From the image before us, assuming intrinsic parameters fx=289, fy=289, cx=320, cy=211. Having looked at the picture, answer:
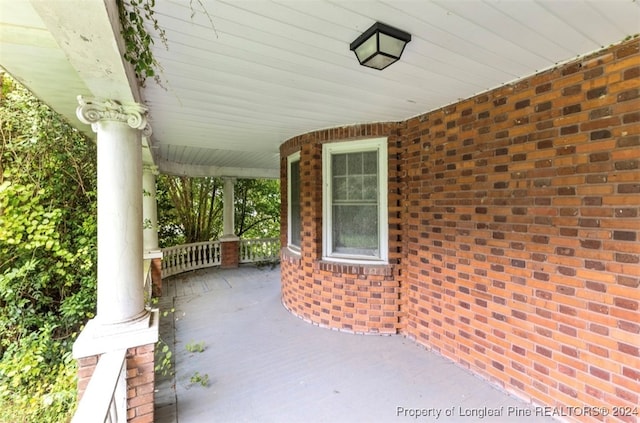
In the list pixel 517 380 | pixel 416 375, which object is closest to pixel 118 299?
pixel 416 375

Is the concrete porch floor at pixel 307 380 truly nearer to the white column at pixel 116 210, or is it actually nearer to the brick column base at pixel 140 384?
the brick column base at pixel 140 384

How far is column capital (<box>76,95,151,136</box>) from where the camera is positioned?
6.60ft

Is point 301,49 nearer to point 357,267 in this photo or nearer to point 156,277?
point 357,267

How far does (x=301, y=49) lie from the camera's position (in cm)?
189

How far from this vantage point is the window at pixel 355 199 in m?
3.69

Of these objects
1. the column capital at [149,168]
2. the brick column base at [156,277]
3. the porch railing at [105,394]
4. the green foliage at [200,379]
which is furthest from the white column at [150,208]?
the porch railing at [105,394]

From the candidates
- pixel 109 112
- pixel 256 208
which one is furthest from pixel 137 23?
pixel 256 208

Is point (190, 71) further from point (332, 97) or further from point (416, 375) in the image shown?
point (416, 375)

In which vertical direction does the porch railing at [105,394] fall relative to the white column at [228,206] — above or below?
below

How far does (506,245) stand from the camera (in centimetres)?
249

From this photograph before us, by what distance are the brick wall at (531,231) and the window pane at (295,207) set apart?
5.12ft

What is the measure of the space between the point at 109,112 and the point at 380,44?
193cm

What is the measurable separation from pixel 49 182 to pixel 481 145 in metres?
5.07

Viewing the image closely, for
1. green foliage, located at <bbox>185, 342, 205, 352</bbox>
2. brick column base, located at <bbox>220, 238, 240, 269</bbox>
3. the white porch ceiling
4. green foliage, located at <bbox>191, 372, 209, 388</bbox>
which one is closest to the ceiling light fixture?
the white porch ceiling
